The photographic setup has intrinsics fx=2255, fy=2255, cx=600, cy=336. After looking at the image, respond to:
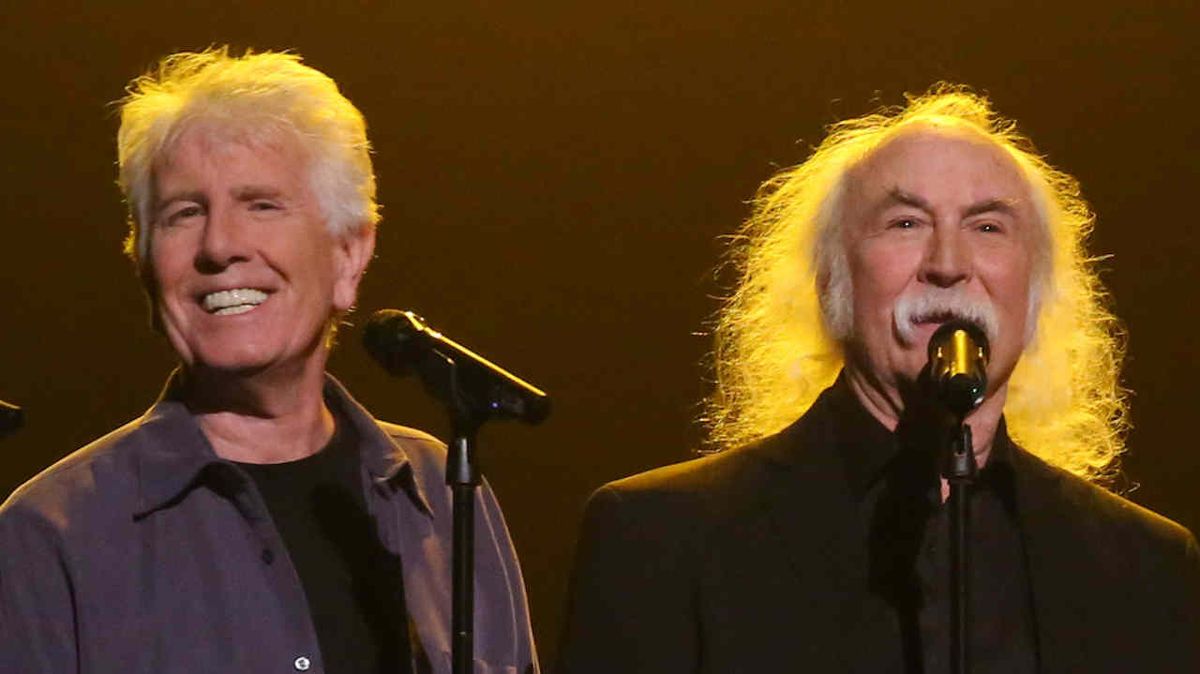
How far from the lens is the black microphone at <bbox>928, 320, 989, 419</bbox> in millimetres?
2748

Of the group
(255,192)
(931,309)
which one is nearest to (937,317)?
(931,309)

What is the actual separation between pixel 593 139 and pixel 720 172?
11.4 inches

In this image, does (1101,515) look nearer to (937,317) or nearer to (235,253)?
(937,317)

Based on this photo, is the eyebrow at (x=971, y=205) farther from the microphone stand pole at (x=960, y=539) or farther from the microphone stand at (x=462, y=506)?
the microphone stand at (x=462, y=506)

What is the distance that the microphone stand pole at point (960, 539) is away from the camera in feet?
8.82

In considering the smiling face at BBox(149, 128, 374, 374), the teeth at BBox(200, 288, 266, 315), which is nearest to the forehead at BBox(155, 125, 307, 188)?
the smiling face at BBox(149, 128, 374, 374)

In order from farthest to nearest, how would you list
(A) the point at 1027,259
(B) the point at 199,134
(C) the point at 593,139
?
(C) the point at 593,139, (A) the point at 1027,259, (B) the point at 199,134

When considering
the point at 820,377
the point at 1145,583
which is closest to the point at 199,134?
the point at 820,377

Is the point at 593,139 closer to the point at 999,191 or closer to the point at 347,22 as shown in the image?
the point at 347,22

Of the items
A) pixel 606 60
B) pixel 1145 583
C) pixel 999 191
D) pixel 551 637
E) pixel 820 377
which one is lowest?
pixel 551 637

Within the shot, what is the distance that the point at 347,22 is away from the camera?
483 centimetres

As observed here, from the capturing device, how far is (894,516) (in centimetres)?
328

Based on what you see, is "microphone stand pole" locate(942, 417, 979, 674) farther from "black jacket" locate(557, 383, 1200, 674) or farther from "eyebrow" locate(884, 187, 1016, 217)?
"eyebrow" locate(884, 187, 1016, 217)

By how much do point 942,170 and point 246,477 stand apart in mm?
1128
